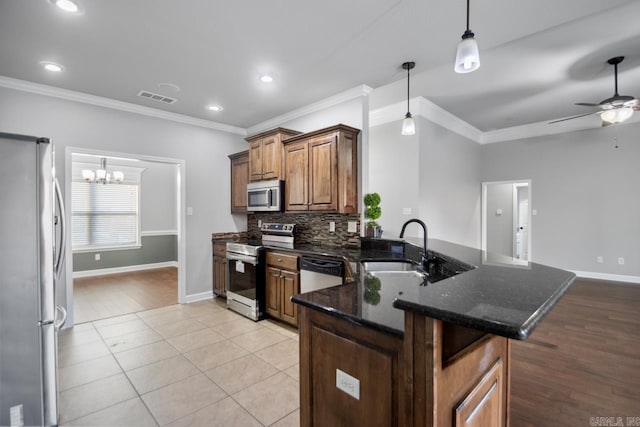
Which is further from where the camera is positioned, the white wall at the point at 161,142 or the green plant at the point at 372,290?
the white wall at the point at 161,142

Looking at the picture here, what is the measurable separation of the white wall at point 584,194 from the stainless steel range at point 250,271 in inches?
206

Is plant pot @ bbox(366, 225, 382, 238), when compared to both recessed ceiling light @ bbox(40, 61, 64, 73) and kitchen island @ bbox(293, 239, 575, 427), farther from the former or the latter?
recessed ceiling light @ bbox(40, 61, 64, 73)

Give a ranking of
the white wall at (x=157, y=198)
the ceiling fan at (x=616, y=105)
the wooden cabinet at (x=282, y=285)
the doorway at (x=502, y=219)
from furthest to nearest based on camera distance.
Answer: the doorway at (x=502, y=219) → the white wall at (x=157, y=198) → the ceiling fan at (x=616, y=105) → the wooden cabinet at (x=282, y=285)

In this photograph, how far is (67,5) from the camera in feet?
6.72

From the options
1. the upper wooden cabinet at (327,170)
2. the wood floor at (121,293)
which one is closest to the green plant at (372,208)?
the upper wooden cabinet at (327,170)

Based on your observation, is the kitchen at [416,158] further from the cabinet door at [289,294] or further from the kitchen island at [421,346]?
the kitchen island at [421,346]

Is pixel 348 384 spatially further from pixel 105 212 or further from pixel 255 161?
pixel 105 212

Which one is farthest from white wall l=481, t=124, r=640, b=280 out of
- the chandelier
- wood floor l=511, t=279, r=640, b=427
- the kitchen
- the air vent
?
the chandelier

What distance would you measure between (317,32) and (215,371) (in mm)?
2928

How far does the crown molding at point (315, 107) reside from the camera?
3479 mm

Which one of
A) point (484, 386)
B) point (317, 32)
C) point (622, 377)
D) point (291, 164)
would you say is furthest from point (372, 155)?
point (484, 386)

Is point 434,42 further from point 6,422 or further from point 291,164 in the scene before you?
point 6,422

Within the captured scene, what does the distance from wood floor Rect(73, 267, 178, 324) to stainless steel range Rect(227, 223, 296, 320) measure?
3.84 feet

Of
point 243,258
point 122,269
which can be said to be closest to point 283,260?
point 243,258
